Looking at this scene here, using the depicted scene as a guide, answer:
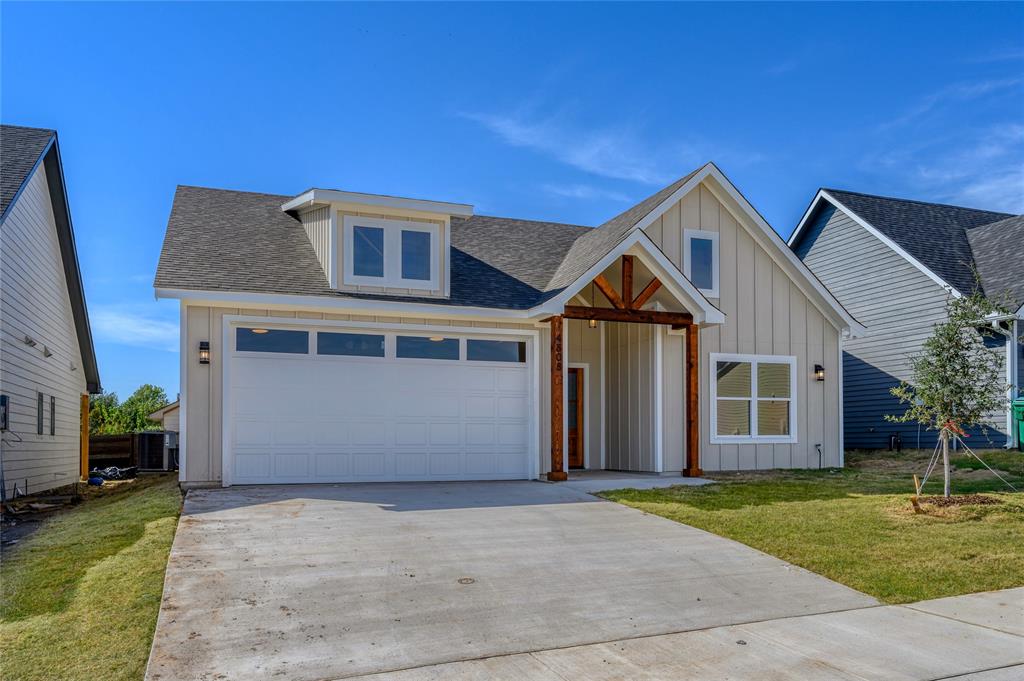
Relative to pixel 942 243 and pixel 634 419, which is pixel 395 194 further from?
pixel 942 243

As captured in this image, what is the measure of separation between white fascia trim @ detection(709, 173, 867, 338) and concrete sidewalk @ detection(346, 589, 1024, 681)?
9.90 metres

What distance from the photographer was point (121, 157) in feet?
50.3

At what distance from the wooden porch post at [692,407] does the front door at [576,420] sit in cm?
230

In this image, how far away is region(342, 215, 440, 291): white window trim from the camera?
12.7 meters

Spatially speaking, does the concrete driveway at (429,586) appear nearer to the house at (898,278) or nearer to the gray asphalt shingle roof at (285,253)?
the gray asphalt shingle roof at (285,253)

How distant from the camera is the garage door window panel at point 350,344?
40.0 feet

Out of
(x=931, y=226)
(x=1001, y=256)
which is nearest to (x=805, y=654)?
(x=1001, y=256)

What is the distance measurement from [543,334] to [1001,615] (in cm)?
837

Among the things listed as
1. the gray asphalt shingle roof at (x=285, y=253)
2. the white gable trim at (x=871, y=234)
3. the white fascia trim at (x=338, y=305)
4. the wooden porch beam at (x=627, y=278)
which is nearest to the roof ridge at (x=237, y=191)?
the gray asphalt shingle roof at (x=285, y=253)

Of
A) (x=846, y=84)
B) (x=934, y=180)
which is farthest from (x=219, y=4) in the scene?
(x=934, y=180)

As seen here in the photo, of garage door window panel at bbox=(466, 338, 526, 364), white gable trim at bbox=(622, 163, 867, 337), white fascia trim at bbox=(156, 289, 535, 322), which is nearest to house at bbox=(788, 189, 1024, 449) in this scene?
white gable trim at bbox=(622, 163, 867, 337)

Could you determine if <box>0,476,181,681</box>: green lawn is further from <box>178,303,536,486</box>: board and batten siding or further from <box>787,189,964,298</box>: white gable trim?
<box>787,189,964,298</box>: white gable trim

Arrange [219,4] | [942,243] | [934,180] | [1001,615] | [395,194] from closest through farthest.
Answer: [1001,615] → [219,4] → [395,194] → [942,243] → [934,180]

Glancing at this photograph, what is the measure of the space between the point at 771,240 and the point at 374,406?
8.15 metres
